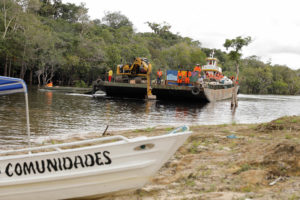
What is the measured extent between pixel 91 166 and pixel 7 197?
1668 mm

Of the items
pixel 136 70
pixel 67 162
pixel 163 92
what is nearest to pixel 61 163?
pixel 67 162

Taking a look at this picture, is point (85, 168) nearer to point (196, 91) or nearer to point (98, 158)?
point (98, 158)

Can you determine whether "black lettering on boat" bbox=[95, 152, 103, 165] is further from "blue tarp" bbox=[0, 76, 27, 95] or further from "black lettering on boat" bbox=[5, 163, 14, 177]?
"blue tarp" bbox=[0, 76, 27, 95]

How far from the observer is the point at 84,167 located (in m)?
5.09

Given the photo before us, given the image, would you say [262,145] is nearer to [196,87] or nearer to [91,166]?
[91,166]

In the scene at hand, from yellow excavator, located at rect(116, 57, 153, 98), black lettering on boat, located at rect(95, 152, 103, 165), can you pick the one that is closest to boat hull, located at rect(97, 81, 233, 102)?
yellow excavator, located at rect(116, 57, 153, 98)

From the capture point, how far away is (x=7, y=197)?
5.29m

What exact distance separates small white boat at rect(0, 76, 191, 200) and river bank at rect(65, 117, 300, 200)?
449mm

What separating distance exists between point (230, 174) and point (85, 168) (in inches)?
108

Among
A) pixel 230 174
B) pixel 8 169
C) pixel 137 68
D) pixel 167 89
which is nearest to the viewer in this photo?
pixel 8 169

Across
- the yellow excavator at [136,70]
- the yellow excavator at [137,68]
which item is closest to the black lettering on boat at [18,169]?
the yellow excavator at [136,70]

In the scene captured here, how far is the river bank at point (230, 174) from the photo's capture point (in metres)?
4.82

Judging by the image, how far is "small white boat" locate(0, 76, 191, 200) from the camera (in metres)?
5.03

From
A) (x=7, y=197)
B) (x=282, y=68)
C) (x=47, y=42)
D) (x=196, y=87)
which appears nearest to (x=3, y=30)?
(x=47, y=42)
